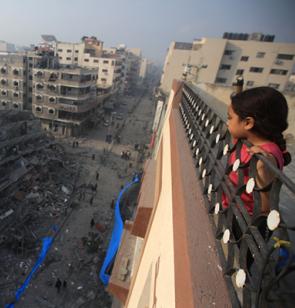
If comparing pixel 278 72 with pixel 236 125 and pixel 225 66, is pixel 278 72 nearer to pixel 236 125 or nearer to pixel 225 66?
pixel 225 66

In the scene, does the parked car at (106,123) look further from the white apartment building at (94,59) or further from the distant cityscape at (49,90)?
the white apartment building at (94,59)

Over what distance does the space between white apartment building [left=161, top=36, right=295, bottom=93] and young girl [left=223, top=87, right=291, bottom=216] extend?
3568 centimetres

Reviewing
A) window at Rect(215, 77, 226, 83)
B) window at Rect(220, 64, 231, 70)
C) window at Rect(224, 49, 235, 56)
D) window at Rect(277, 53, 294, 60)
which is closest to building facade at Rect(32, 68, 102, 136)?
window at Rect(215, 77, 226, 83)

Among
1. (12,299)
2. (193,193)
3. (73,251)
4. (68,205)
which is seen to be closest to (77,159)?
(68,205)

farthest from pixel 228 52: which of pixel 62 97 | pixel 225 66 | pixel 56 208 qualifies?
pixel 56 208

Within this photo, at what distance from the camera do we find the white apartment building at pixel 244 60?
36.8 m

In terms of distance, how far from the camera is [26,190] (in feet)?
65.1

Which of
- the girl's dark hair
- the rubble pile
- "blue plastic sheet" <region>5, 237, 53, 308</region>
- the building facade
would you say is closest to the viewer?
the girl's dark hair

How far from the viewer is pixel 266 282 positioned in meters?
1.31

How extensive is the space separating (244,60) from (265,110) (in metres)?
42.2

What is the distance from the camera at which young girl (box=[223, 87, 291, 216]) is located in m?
1.66

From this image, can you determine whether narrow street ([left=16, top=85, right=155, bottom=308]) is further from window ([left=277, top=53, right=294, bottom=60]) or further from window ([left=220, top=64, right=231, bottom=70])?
window ([left=277, top=53, right=294, bottom=60])

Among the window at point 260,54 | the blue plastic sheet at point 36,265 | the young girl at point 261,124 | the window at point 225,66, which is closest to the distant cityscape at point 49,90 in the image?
the window at point 225,66

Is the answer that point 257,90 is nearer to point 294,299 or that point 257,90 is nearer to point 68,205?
point 294,299
